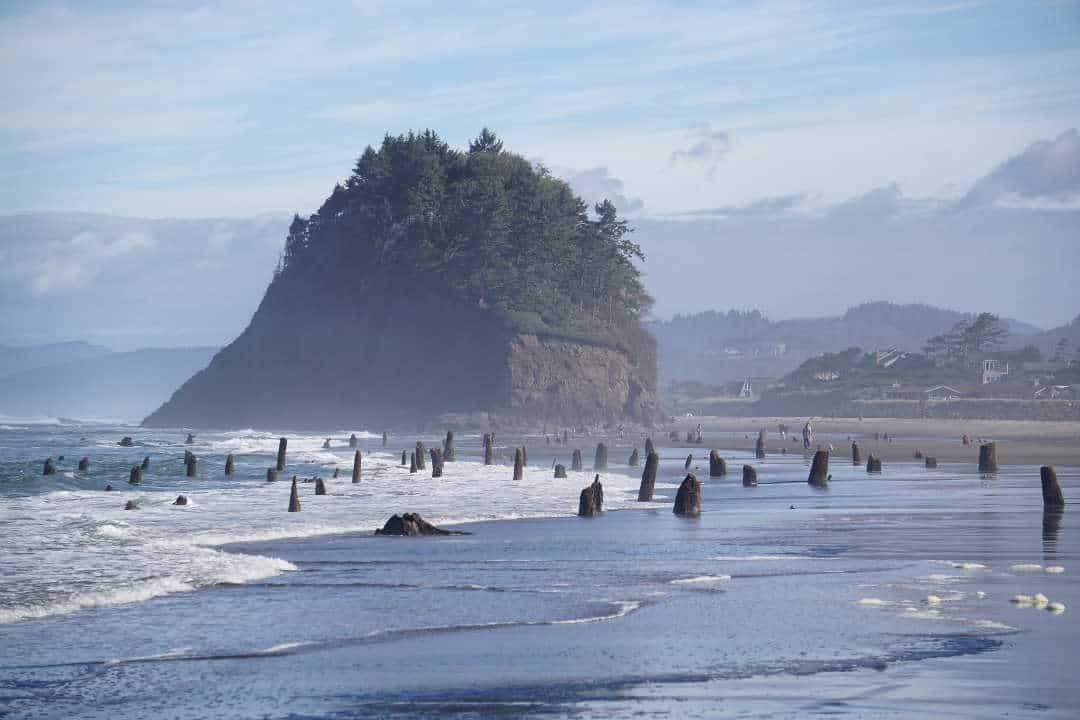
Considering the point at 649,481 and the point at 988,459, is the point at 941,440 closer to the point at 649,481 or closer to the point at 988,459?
the point at 988,459

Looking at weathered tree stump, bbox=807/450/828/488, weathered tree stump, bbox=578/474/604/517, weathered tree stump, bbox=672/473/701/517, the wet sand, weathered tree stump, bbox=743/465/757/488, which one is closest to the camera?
weathered tree stump, bbox=672/473/701/517

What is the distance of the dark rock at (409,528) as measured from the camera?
2592cm

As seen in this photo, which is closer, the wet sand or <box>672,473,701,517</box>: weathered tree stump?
<box>672,473,701,517</box>: weathered tree stump

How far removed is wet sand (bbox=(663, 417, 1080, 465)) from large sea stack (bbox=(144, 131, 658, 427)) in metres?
13.5

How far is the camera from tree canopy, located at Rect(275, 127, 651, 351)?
13450cm

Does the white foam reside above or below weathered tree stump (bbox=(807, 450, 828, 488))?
below

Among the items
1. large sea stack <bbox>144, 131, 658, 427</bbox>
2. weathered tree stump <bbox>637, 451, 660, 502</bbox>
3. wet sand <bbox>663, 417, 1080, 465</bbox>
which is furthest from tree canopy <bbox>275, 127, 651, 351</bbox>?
weathered tree stump <bbox>637, 451, 660, 502</bbox>

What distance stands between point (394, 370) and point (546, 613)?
4622 inches

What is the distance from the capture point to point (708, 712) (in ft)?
34.4

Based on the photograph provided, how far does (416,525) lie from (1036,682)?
1647 cm

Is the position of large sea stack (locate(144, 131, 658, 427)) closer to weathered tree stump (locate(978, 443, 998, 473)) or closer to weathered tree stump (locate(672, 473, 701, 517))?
weathered tree stump (locate(978, 443, 998, 473))

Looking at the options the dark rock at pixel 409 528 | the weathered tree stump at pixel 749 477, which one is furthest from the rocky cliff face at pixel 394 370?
the dark rock at pixel 409 528

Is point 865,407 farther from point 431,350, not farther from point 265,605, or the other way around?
point 265,605

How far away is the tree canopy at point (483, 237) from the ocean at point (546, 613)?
10199 cm
